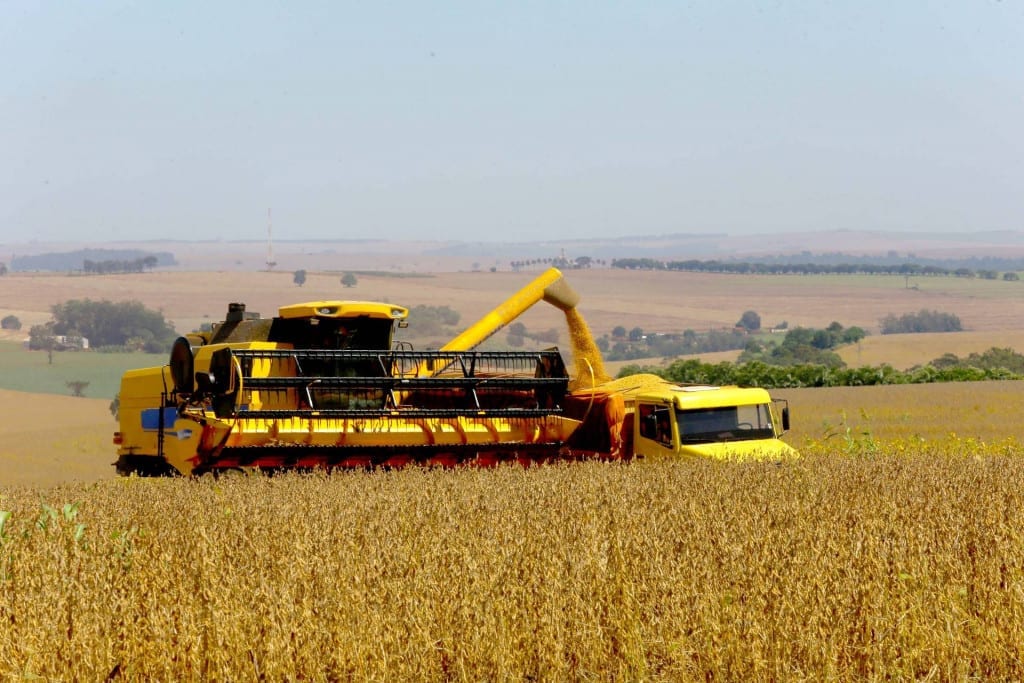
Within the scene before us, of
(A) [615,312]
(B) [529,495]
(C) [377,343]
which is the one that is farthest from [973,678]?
(A) [615,312]

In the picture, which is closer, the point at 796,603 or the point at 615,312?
the point at 796,603

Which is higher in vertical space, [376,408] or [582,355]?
[582,355]

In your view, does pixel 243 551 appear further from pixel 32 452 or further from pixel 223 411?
pixel 32 452

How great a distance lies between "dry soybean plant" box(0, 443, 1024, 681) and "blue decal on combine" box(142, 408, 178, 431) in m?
6.18

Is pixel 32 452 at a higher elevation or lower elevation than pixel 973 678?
lower

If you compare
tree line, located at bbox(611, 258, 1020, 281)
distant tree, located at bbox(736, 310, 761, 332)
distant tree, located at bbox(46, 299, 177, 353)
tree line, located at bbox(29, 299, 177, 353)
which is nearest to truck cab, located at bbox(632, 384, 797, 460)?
tree line, located at bbox(29, 299, 177, 353)

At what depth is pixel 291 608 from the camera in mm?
5223

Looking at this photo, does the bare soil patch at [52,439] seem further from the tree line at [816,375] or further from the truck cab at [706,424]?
the tree line at [816,375]

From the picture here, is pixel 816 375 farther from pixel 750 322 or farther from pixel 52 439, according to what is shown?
pixel 750 322

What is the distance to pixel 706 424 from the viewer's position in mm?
13422

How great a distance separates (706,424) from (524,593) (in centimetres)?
813

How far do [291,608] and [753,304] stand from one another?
148252 millimetres

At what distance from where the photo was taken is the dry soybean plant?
5129mm

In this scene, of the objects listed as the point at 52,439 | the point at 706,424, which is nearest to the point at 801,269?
the point at 52,439
